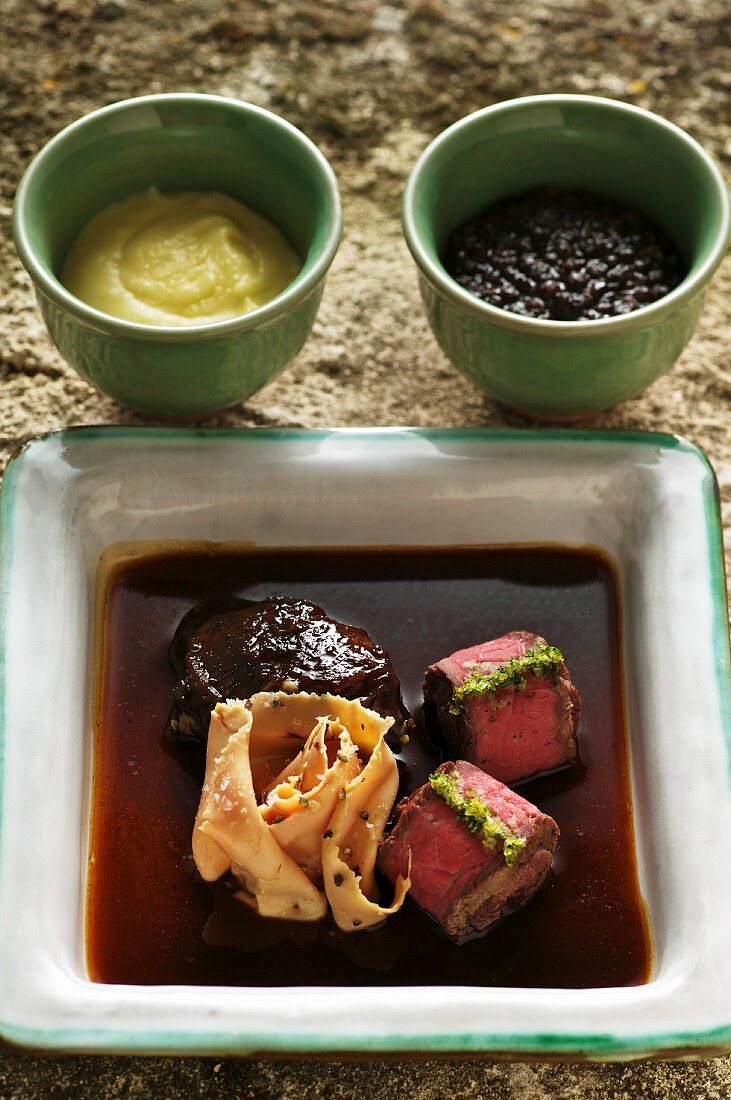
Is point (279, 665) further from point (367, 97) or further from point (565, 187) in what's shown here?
point (367, 97)

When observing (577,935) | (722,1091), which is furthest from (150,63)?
(722,1091)

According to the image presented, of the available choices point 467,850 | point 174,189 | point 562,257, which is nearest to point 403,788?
point 467,850

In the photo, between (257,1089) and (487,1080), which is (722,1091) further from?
(257,1089)

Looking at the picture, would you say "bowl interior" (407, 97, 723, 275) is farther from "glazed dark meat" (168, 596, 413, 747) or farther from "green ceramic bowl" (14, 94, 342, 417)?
"glazed dark meat" (168, 596, 413, 747)

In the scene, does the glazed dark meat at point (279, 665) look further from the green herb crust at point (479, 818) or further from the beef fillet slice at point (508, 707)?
the green herb crust at point (479, 818)

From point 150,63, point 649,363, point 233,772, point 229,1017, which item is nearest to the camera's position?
point 229,1017

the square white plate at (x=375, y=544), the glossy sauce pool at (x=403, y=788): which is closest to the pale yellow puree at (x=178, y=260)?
the square white plate at (x=375, y=544)
